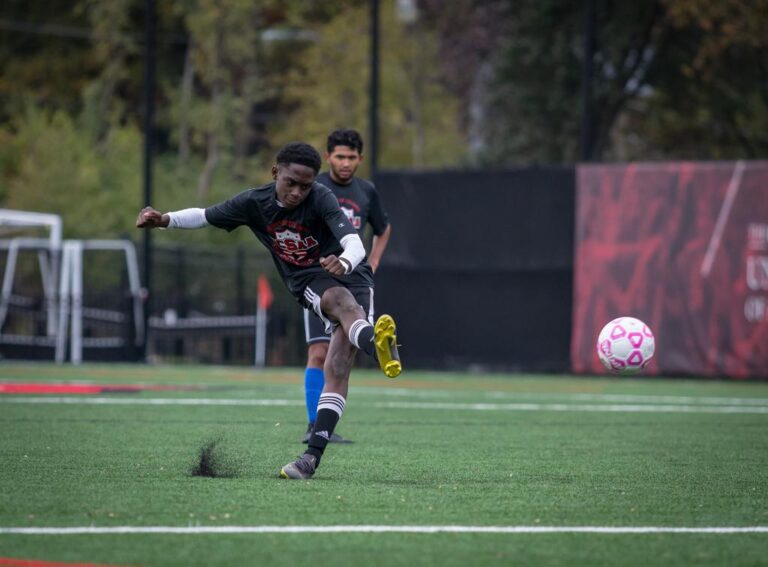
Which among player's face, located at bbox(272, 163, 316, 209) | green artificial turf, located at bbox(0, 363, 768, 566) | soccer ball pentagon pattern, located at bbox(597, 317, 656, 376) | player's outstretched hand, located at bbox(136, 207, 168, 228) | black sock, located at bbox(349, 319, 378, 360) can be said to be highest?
player's face, located at bbox(272, 163, 316, 209)

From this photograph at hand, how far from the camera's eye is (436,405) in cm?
1392

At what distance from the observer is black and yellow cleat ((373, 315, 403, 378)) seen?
7270 mm

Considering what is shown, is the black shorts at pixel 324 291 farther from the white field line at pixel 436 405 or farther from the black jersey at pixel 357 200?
the white field line at pixel 436 405

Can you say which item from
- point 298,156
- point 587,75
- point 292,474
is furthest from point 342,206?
point 587,75

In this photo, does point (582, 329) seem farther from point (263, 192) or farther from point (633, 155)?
point (633, 155)

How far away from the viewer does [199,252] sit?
28.4 metres

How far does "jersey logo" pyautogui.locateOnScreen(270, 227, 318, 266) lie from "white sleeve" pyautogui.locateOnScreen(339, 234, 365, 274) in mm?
413

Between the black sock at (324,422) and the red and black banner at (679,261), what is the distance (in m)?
11.9

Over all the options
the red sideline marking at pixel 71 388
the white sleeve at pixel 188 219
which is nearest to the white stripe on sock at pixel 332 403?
the white sleeve at pixel 188 219

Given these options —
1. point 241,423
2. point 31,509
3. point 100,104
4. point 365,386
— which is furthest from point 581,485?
point 100,104

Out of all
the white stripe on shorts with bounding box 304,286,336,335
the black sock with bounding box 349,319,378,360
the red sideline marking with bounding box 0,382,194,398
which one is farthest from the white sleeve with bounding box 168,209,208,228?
the red sideline marking with bounding box 0,382,194,398

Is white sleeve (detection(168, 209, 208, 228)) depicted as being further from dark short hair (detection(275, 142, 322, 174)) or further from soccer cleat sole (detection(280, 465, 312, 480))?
soccer cleat sole (detection(280, 465, 312, 480))

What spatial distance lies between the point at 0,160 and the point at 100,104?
5.71 m

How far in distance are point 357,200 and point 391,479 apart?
3.51 meters
